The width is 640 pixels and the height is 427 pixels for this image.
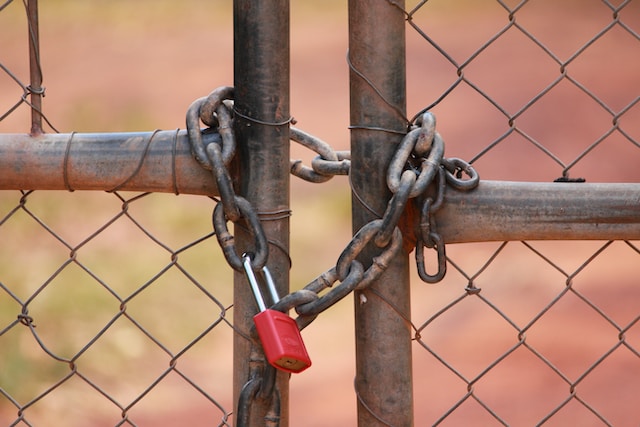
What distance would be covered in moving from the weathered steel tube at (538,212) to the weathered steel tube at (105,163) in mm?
271

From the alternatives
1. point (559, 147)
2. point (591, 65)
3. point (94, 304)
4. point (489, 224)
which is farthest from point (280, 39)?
point (591, 65)

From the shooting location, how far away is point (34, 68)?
37.8 inches

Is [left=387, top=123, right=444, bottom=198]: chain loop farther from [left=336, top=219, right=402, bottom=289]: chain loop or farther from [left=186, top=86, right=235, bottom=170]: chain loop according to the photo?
[left=186, top=86, right=235, bottom=170]: chain loop

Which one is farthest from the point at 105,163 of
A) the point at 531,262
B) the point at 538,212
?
the point at 531,262

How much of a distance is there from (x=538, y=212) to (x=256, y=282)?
0.32 m

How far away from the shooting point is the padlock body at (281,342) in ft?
2.70

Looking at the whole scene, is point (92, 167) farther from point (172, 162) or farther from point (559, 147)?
point (559, 147)

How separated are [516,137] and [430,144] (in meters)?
4.50

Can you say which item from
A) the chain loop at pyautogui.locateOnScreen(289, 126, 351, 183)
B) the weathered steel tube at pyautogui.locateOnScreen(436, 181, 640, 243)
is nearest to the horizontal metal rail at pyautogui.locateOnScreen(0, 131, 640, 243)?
the weathered steel tube at pyautogui.locateOnScreen(436, 181, 640, 243)

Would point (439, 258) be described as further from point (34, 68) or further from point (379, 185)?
point (34, 68)

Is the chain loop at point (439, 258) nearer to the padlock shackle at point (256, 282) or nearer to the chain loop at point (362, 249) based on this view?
the chain loop at point (362, 249)

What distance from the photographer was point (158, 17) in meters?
7.20

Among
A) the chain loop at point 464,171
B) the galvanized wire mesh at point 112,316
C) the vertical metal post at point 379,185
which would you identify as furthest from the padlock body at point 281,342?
the galvanized wire mesh at point 112,316

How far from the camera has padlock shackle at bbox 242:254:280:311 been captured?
86 cm
